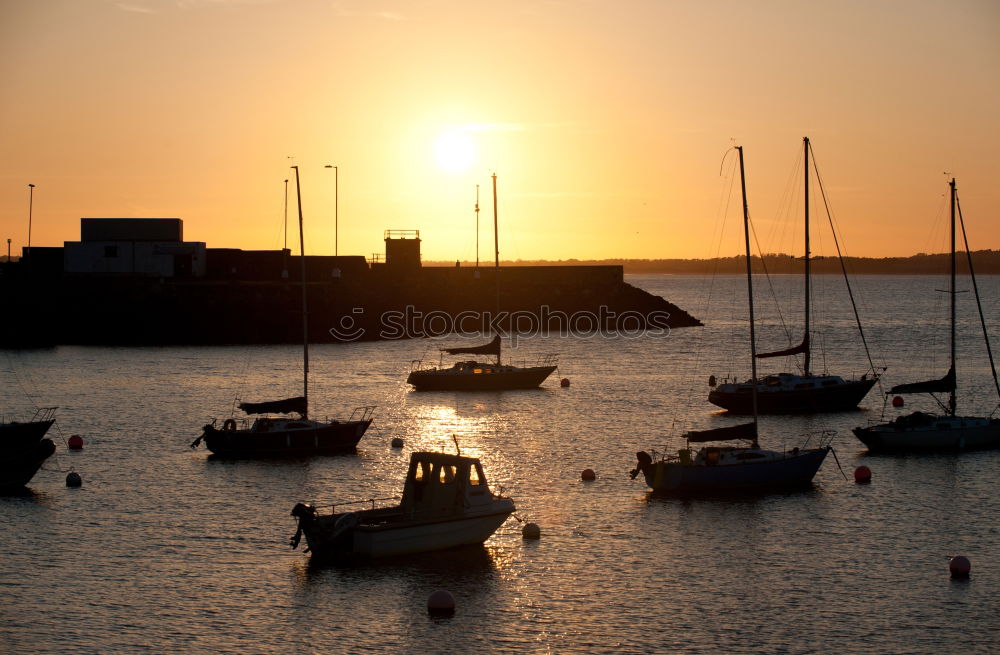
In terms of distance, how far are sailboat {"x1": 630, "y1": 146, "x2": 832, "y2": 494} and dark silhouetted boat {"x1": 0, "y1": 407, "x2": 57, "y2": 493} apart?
68.2ft

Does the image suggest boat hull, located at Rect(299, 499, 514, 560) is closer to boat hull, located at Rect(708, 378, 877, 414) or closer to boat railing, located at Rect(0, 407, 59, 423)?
boat railing, located at Rect(0, 407, 59, 423)

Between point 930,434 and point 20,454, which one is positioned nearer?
point 20,454

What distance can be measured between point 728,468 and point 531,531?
29.4 feet

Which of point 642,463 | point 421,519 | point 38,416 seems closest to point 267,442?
point 642,463

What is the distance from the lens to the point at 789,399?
61.4 m

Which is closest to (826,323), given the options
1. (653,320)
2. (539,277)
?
(653,320)

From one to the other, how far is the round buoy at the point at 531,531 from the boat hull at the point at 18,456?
711 inches

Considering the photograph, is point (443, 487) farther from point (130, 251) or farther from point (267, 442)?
point (130, 251)

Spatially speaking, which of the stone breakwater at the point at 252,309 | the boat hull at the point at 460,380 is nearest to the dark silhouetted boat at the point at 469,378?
the boat hull at the point at 460,380

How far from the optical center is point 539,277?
142 meters

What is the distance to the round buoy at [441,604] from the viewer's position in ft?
91.5

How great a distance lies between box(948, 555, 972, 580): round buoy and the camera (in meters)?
30.9

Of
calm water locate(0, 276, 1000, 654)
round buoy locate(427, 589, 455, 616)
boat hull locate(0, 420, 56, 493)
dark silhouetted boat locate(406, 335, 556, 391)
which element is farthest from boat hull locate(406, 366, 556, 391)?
round buoy locate(427, 589, 455, 616)

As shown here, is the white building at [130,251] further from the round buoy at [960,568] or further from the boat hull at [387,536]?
the round buoy at [960,568]
